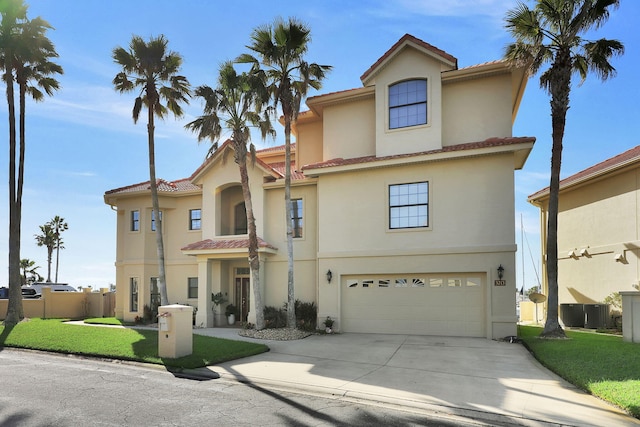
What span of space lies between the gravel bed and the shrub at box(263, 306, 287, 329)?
1268 millimetres

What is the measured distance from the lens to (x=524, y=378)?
9844mm

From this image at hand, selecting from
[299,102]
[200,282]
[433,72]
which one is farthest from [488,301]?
[200,282]

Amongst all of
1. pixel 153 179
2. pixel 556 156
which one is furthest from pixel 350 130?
pixel 153 179

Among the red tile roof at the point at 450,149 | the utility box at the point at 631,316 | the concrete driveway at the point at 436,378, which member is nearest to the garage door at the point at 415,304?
the concrete driveway at the point at 436,378

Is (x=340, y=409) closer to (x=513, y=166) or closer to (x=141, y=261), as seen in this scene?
(x=513, y=166)

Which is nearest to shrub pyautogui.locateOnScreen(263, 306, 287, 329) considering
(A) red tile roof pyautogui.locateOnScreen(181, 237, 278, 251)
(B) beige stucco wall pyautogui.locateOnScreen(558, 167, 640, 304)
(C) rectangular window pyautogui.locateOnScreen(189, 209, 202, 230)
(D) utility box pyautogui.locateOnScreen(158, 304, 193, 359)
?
(A) red tile roof pyautogui.locateOnScreen(181, 237, 278, 251)

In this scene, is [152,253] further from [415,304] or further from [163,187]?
[415,304]

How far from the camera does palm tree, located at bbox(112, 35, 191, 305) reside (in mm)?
19203

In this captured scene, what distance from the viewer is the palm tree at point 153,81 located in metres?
19.2

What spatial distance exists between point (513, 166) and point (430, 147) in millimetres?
3236

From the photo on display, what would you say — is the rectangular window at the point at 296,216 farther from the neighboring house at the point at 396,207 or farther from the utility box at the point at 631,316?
the utility box at the point at 631,316

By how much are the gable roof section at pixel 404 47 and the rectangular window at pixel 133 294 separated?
1579 cm

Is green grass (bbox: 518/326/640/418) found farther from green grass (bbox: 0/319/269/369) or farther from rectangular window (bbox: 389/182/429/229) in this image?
green grass (bbox: 0/319/269/369)

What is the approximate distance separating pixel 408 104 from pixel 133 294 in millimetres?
17177
